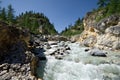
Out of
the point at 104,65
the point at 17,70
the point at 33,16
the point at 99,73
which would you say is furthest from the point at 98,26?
the point at 33,16

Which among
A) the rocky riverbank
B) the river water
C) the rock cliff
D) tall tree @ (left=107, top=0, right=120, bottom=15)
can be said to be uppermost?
tall tree @ (left=107, top=0, right=120, bottom=15)

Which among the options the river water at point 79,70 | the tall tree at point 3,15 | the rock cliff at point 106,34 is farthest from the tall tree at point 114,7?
the river water at point 79,70

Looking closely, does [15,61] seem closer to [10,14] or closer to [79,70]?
[79,70]

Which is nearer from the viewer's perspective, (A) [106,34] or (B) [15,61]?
(B) [15,61]

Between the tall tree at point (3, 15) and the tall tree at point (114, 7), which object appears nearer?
the tall tree at point (114, 7)

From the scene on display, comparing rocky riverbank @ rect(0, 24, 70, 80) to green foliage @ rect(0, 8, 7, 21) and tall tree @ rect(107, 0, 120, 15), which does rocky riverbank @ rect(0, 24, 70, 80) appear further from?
green foliage @ rect(0, 8, 7, 21)

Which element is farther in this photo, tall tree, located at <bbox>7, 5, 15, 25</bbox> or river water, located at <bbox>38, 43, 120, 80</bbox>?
tall tree, located at <bbox>7, 5, 15, 25</bbox>

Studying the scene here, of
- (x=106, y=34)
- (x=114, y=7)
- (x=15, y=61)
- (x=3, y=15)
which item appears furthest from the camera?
(x=3, y=15)

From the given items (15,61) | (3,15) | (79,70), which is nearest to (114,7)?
(3,15)

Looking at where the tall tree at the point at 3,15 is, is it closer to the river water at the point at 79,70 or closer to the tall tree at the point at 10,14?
the tall tree at the point at 10,14

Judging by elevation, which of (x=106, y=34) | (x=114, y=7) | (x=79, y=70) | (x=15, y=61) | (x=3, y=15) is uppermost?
(x=3, y=15)

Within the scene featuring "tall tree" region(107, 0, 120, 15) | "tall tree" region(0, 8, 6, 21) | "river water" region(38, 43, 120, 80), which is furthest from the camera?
"tall tree" region(0, 8, 6, 21)

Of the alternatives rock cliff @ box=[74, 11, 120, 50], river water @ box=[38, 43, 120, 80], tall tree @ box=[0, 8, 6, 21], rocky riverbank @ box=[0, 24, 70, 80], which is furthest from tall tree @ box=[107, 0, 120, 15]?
rocky riverbank @ box=[0, 24, 70, 80]

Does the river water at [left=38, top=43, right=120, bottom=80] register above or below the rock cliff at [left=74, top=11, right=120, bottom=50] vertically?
below
